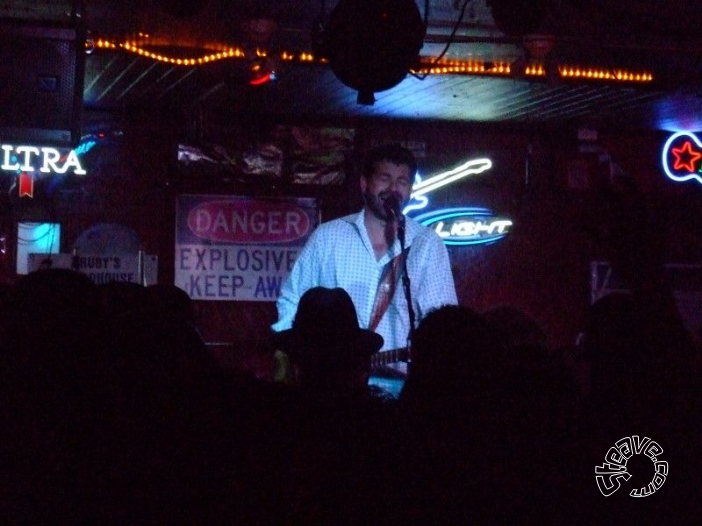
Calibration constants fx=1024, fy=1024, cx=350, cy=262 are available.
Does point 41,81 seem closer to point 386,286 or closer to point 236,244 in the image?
point 386,286

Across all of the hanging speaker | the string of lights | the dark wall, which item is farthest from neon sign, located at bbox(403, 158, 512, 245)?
the hanging speaker

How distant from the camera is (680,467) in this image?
2805mm

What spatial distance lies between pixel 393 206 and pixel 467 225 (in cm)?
585

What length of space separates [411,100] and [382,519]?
7639 millimetres

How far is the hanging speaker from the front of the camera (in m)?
5.09

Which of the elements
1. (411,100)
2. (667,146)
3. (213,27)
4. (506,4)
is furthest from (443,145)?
(506,4)

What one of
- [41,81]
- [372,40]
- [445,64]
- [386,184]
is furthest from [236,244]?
[372,40]

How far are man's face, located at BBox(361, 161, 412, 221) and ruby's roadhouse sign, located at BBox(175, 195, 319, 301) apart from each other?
5.20 metres

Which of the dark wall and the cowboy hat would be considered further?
the dark wall

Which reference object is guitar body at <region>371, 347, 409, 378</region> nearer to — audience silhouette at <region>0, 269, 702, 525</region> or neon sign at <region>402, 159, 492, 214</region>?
audience silhouette at <region>0, 269, 702, 525</region>

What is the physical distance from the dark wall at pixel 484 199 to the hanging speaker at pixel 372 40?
5.50 meters

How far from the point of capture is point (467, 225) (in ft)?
36.2

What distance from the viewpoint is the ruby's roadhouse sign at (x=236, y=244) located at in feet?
34.3

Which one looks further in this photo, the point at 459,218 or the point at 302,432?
the point at 459,218
